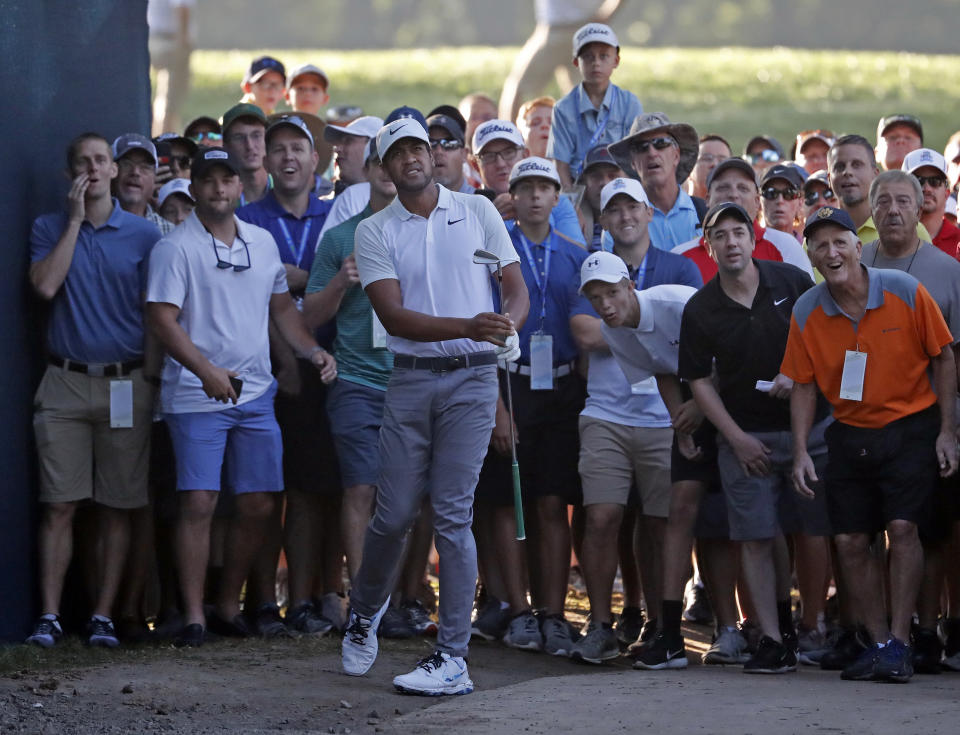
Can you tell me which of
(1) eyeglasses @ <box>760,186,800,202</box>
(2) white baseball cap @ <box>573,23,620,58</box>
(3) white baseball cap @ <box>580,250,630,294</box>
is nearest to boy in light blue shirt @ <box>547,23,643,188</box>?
(2) white baseball cap @ <box>573,23,620,58</box>

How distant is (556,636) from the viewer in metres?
8.87

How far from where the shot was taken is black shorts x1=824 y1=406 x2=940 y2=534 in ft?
25.8

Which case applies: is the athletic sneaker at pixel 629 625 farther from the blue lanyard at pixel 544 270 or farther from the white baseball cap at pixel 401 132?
the white baseball cap at pixel 401 132

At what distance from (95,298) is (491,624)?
2.79m

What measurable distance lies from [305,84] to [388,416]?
228 inches

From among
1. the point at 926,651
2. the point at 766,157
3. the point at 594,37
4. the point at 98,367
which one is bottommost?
the point at 926,651

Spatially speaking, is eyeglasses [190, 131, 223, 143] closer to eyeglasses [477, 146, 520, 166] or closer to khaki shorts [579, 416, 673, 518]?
eyeglasses [477, 146, 520, 166]

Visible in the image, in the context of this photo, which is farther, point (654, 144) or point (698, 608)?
point (698, 608)

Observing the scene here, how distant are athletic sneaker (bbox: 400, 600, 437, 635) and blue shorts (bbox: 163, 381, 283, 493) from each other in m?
1.01

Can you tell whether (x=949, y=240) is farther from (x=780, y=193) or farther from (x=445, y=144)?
(x=445, y=144)

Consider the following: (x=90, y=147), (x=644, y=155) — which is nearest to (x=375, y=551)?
(x=90, y=147)

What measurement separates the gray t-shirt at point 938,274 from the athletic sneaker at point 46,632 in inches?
184

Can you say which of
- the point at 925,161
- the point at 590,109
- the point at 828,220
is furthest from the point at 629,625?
the point at 590,109

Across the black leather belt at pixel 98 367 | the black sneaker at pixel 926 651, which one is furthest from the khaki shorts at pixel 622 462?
the black leather belt at pixel 98 367
